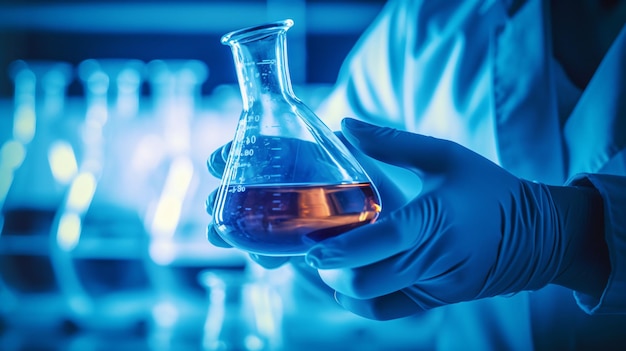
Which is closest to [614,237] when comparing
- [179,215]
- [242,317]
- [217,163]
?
[217,163]

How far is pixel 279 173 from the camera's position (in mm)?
770

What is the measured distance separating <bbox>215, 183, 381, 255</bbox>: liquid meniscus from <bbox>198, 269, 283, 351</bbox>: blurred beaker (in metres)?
0.67

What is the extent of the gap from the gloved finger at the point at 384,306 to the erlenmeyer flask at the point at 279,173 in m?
0.15

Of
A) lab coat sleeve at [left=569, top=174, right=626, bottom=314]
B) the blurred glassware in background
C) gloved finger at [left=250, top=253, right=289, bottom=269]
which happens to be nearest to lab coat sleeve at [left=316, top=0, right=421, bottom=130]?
gloved finger at [left=250, top=253, right=289, bottom=269]

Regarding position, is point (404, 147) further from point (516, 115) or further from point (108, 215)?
point (108, 215)

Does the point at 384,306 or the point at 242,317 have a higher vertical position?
the point at 384,306

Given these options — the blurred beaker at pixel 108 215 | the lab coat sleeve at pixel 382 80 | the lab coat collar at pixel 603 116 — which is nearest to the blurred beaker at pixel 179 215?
the blurred beaker at pixel 108 215

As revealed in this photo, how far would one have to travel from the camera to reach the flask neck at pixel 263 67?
0.78m

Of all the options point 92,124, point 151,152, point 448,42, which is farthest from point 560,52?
point 92,124

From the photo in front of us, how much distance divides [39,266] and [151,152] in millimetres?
410

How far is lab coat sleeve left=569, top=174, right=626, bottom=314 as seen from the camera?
856mm

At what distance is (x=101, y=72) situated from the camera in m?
1.78

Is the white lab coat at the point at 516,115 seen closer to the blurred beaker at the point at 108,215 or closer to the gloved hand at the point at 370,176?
the gloved hand at the point at 370,176

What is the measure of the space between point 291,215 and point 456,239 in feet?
0.68
